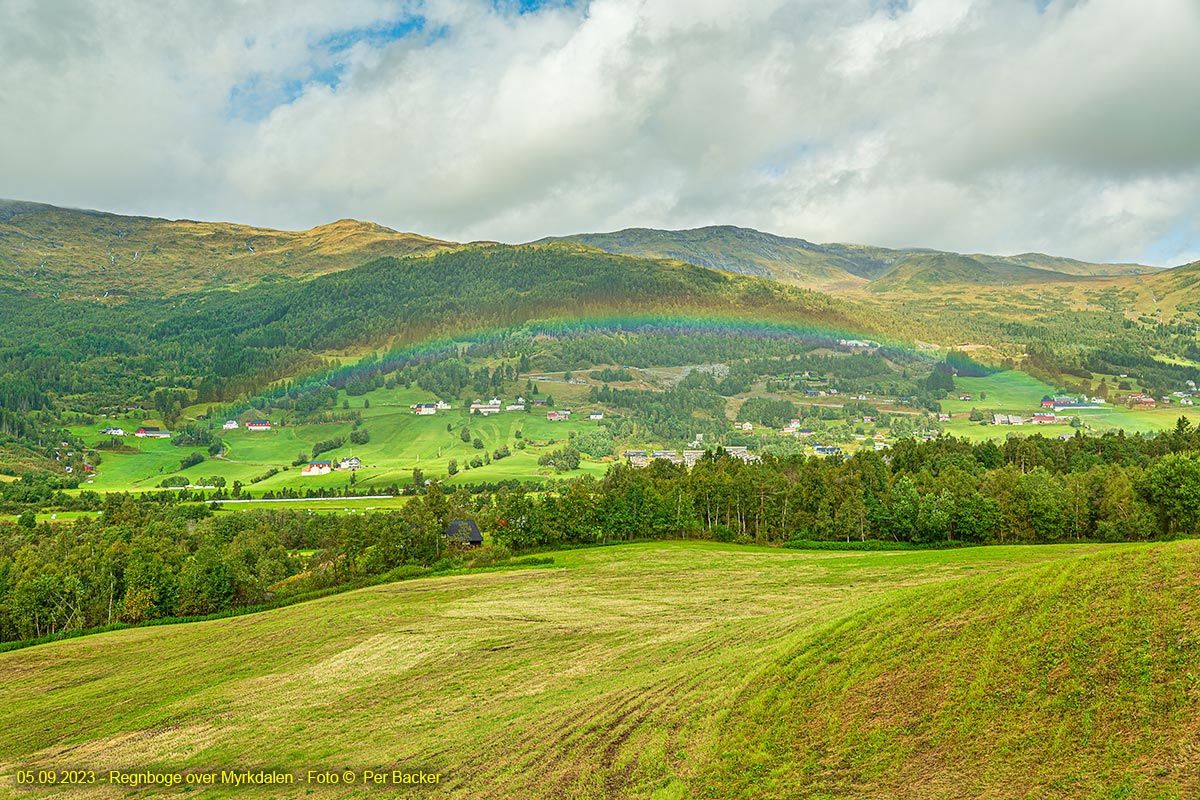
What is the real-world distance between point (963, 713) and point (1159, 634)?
5.50 meters

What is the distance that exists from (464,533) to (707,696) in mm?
75250

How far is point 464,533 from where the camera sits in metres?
95.8

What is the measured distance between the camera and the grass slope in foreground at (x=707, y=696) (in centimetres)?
1647

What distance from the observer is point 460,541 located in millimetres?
94250

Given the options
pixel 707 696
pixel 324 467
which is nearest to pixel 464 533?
pixel 707 696

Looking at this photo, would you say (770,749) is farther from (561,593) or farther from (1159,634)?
(561,593)

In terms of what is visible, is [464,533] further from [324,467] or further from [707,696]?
[324,467]

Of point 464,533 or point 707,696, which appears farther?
point 464,533

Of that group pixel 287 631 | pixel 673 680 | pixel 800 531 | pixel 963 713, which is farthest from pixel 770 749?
pixel 800 531

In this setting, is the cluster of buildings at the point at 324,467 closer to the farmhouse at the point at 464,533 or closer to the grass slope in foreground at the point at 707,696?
the farmhouse at the point at 464,533

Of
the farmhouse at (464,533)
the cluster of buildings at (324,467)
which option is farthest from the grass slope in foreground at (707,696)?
the cluster of buildings at (324,467)

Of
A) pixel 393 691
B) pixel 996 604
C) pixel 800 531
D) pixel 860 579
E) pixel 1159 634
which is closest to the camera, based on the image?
pixel 1159 634

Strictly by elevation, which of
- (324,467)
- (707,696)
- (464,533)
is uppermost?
(324,467)

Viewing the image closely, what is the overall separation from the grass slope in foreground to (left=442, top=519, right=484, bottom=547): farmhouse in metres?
44.5
